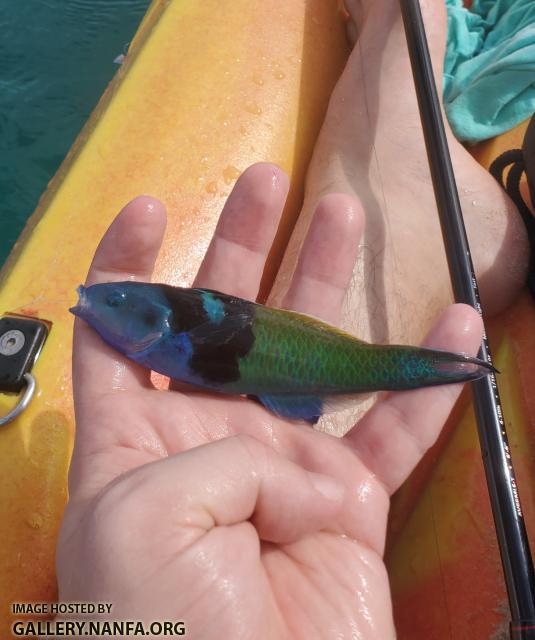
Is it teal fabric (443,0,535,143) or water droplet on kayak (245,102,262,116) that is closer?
water droplet on kayak (245,102,262,116)

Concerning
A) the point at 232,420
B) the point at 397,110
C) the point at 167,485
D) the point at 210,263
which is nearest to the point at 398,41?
the point at 397,110

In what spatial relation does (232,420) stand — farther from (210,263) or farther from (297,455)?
(210,263)

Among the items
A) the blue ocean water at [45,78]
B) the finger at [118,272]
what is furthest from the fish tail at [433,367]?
the blue ocean water at [45,78]

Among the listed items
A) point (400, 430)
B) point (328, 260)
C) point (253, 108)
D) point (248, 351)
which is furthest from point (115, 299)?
point (253, 108)

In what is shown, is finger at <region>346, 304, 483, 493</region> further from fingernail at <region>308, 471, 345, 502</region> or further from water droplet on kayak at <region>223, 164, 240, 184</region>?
water droplet on kayak at <region>223, 164, 240, 184</region>

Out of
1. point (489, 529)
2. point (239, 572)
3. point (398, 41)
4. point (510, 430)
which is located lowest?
point (489, 529)

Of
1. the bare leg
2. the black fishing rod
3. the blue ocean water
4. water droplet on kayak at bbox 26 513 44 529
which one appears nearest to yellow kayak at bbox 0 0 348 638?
water droplet on kayak at bbox 26 513 44 529
